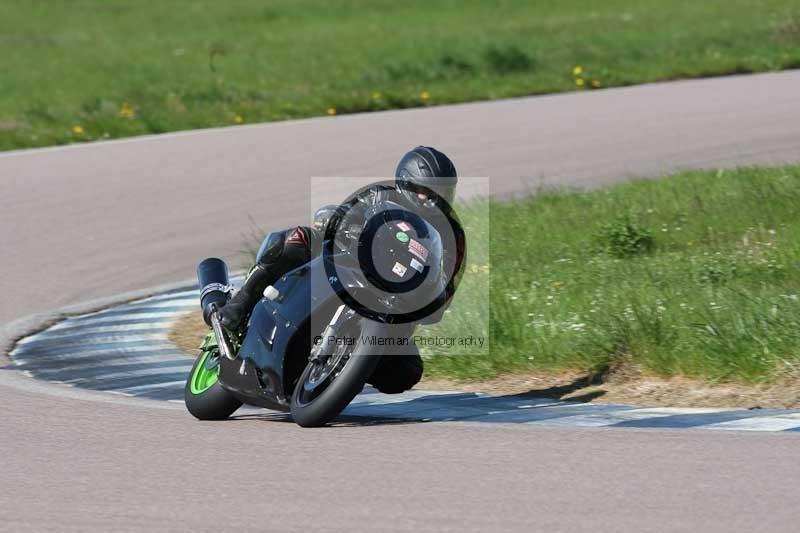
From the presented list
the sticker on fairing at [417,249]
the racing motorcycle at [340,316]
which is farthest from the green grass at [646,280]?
the sticker on fairing at [417,249]

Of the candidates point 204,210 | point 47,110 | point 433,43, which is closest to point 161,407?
point 204,210

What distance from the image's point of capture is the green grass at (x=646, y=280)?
8.16m

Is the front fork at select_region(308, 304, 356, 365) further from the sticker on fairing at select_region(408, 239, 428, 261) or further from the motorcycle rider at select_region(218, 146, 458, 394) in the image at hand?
the sticker on fairing at select_region(408, 239, 428, 261)

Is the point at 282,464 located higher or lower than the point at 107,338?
lower

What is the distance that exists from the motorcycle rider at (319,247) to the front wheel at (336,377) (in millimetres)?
242

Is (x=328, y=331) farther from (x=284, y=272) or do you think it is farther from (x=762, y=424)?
(x=762, y=424)

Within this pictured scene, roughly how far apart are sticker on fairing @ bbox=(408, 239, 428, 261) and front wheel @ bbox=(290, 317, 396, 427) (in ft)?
1.22

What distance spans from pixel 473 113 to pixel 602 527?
1424 cm

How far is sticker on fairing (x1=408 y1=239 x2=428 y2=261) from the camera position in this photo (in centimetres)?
693

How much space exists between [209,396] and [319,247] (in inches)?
37.6

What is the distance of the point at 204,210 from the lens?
14.7 metres

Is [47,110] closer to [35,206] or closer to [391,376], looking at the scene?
[35,206]

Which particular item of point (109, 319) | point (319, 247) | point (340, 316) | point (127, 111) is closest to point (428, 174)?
point (319, 247)

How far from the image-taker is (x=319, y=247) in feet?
24.7
